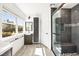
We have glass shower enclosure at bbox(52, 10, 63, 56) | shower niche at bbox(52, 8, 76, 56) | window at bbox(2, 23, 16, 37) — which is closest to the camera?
window at bbox(2, 23, 16, 37)

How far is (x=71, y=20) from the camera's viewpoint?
2695 millimetres

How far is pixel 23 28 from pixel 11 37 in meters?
0.29

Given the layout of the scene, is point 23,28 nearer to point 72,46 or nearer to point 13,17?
point 13,17

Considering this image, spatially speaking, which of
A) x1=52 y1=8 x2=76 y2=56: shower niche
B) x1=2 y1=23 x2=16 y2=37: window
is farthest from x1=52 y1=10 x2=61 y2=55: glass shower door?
x1=2 y1=23 x2=16 y2=37: window

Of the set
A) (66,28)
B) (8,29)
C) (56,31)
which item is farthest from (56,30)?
(8,29)

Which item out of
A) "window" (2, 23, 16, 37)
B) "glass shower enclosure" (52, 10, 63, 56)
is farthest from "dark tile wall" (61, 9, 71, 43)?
"window" (2, 23, 16, 37)

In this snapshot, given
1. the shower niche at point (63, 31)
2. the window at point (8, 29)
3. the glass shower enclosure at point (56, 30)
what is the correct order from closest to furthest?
the window at point (8, 29) → the shower niche at point (63, 31) → the glass shower enclosure at point (56, 30)

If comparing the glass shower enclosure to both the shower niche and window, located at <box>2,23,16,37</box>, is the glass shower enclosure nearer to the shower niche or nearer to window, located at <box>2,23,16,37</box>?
the shower niche

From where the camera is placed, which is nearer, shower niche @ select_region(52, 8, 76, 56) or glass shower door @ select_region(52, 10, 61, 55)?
shower niche @ select_region(52, 8, 76, 56)

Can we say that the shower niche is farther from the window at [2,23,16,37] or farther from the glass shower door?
the window at [2,23,16,37]

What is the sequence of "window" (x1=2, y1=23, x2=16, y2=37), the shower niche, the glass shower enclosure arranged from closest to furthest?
1. "window" (x1=2, y1=23, x2=16, y2=37)
2. the shower niche
3. the glass shower enclosure

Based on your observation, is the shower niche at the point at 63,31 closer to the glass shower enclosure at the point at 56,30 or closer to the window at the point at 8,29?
the glass shower enclosure at the point at 56,30

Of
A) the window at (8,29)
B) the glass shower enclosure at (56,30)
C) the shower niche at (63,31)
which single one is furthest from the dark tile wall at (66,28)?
the window at (8,29)

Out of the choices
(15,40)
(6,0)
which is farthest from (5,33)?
(6,0)
